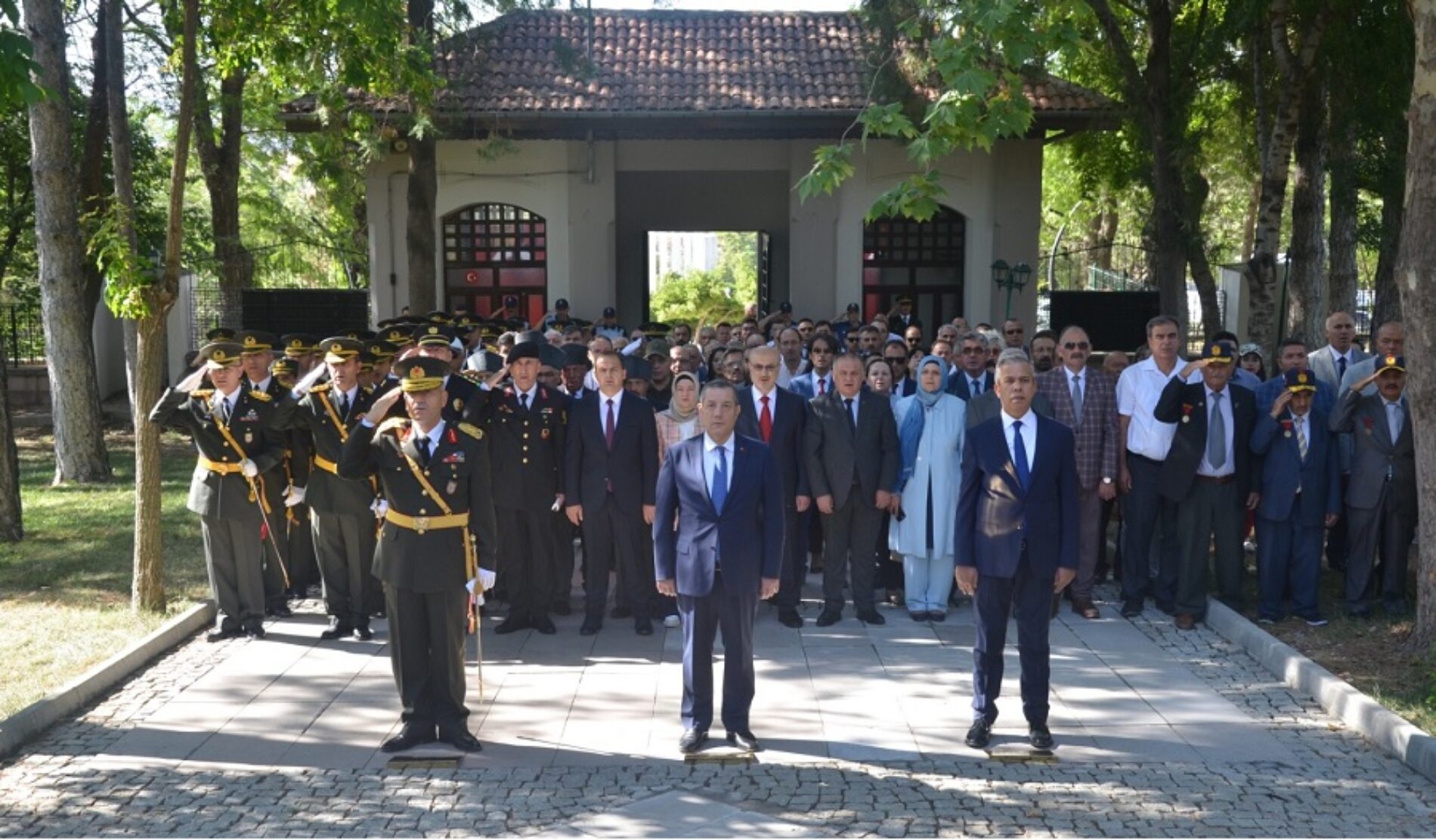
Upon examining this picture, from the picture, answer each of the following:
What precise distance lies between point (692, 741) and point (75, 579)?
6.29 m

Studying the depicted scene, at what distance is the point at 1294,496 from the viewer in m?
9.67

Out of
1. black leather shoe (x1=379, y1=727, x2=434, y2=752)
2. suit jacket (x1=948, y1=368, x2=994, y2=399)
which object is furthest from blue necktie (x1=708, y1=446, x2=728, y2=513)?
suit jacket (x1=948, y1=368, x2=994, y2=399)

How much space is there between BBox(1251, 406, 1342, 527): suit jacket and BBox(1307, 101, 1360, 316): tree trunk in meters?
7.88

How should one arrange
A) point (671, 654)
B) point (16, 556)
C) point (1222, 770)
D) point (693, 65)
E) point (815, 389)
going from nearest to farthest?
point (1222, 770) < point (671, 654) < point (815, 389) < point (16, 556) < point (693, 65)

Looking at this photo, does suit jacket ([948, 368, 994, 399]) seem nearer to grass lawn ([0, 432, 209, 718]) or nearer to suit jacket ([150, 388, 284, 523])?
suit jacket ([150, 388, 284, 523])

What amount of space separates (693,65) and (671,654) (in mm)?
15892

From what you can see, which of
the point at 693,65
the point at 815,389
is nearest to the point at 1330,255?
the point at 693,65

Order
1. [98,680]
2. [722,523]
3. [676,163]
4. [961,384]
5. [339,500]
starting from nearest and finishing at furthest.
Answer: [722,523]
[98,680]
[339,500]
[961,384]
[676,163]

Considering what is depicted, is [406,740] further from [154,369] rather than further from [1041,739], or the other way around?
[154,369]

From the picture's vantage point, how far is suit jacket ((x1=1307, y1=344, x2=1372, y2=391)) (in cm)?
1083

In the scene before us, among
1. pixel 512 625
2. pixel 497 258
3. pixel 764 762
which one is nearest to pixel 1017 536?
pixel 764 762

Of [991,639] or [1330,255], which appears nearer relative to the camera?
[991,639]

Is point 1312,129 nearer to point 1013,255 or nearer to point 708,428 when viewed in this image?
point 1013,255

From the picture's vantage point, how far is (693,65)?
2298cm
